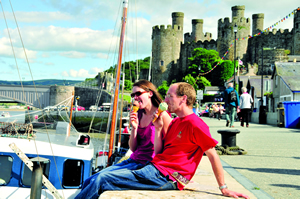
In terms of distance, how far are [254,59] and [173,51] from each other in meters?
17.7

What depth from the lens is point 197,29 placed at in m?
87.7

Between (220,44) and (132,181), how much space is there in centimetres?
7329

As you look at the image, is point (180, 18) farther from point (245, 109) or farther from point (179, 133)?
point (179, 133)


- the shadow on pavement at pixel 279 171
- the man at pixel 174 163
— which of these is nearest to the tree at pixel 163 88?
the shadow on pavement at pixel 279 171

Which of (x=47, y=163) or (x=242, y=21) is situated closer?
(x=47, y=163)

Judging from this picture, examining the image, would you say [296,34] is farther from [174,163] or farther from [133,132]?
[174,163]

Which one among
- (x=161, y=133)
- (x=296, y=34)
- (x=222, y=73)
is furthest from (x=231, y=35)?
(x=161, y=133)

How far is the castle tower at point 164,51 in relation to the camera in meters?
77.8

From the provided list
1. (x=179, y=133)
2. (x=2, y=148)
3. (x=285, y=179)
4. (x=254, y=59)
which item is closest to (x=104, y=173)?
(x=179, y=133)

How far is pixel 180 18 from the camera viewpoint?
89.5 m

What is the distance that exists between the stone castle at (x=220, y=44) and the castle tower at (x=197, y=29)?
7840 mm

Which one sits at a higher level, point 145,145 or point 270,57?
point 270,57

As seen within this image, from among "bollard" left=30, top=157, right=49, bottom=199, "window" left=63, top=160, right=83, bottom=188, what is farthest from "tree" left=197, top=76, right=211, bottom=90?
"bollard" left=30, top=157, right=49, bottom=199

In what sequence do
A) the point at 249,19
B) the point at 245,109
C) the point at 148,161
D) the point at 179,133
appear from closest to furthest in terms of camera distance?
1. the point at 179,133
2. the point at 148,161
3. the point at 245,109
4. the point at 249,19
